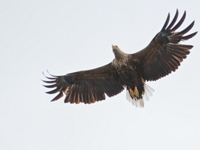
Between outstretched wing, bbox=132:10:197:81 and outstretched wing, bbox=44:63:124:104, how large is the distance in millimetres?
1064

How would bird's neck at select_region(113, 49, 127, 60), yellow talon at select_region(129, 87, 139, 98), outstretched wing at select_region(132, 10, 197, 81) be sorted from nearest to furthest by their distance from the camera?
outstretched wing at select_region(132, 10, 197, 81) → bird's neck at select_region(113, 49, 127, 60) → yellow talon at select_region(129, 87, 139, 98)

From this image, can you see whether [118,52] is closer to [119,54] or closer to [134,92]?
[119,54]

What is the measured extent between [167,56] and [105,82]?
2078 millimetres

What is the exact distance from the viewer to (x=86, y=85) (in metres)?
18.4

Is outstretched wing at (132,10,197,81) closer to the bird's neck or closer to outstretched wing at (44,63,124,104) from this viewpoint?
the bird's neck

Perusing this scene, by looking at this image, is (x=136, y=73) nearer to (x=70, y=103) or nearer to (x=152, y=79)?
(x=152, y=79)

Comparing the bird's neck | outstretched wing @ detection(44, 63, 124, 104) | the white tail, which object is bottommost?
the white tail

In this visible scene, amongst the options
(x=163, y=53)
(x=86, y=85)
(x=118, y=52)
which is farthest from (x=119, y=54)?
(x=86, y=85)

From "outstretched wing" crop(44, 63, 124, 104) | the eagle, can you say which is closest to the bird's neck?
the eagle

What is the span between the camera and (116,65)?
17.5 m

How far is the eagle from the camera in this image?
16.9m

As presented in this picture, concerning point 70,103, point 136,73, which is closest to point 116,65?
point 136,73

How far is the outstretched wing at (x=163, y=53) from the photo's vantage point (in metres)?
16.7

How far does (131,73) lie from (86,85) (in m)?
1.66
